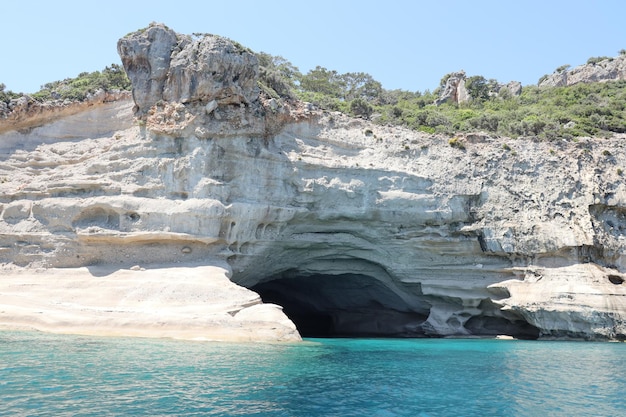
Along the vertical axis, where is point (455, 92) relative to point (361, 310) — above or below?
above

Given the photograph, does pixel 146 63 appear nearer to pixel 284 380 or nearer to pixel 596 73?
pixel 284 380

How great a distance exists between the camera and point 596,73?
174 feet

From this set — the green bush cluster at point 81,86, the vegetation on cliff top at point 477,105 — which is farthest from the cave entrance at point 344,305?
the green bush cluster at point 81,86

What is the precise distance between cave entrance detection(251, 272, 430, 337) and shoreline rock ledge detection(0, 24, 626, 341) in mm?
1064

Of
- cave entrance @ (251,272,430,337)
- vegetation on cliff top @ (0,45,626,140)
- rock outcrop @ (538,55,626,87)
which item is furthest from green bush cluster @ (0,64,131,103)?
rock outcrop @ (538,55,626,87)

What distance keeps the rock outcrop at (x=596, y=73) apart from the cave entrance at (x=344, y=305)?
35097 mm

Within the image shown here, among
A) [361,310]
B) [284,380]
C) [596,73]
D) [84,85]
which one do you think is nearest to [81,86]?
[84,85]

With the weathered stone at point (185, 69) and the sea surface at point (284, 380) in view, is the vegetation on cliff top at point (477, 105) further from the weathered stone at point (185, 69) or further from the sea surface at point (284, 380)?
the sea surface at point (284, 380)

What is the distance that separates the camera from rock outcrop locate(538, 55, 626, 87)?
51875mm

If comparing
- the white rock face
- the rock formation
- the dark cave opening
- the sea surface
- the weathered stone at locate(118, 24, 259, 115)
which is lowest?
the dark cave opening

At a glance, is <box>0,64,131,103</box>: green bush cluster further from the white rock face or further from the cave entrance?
the cave entrance

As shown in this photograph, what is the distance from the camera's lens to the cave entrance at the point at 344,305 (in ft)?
95.6

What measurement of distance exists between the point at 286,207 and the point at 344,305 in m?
9.70

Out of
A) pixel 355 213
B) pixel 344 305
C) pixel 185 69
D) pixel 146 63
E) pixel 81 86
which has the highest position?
pixel 81 86
